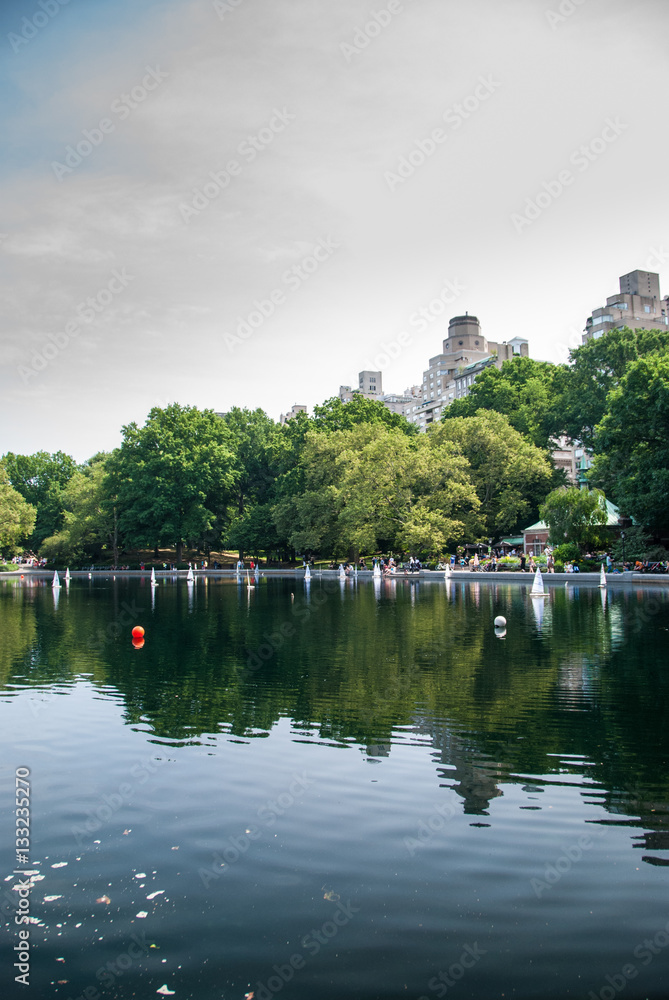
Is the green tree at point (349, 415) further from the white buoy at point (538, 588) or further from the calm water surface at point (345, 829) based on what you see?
the calm water surface at point (345, 829)

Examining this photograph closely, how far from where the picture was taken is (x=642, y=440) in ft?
159

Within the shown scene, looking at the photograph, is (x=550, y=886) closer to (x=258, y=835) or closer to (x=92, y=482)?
(x=258, y=835)

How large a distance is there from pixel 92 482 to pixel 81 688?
91.1 meters

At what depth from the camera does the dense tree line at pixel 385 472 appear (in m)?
50.4

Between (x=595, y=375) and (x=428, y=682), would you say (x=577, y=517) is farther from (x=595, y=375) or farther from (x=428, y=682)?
(x=428, y=682)

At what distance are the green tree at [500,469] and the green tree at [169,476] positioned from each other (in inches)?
1197

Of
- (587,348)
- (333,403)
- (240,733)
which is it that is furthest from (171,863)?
(333,403)

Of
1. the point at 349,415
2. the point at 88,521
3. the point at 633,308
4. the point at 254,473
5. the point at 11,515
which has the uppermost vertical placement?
the point at 633,308

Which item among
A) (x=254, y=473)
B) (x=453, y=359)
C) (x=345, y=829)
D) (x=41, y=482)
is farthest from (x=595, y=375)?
(x=453, y=359)

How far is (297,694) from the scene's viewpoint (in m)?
14.4

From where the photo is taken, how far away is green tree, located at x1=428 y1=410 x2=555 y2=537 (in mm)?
66812

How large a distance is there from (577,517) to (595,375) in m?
23.9

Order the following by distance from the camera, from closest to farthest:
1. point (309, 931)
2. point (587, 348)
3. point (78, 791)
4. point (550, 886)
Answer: point (309, 931) → point (550, 886) → point (78, 791) → point (587, 348)

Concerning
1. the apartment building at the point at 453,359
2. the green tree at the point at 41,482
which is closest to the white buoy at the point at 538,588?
the green tree at the point at 41,482
